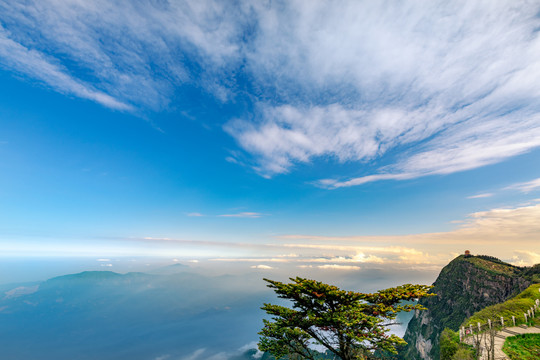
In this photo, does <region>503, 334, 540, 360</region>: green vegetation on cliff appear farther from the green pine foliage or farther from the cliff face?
the cliff face

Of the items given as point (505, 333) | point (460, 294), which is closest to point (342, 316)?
point (505, 333)

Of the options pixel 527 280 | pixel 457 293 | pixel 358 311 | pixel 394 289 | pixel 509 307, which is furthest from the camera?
pixel 457 293

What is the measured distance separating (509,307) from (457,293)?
11989cm

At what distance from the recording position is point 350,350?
18281 mm

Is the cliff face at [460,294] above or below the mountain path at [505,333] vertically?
below

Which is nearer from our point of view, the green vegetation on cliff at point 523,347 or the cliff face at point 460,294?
the green vegetation on cliff at point 523,347

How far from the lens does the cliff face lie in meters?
113

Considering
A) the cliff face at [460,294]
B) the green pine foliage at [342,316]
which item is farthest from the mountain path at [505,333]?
the cliff face at [460,294]

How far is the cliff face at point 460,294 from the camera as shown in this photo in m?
113

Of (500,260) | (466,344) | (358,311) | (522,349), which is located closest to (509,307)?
(466,344)

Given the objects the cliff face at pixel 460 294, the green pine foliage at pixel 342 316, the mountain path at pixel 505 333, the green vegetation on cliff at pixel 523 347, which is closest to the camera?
the green pine foliage at pixel 342 316

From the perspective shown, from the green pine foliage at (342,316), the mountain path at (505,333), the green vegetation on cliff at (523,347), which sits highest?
the green pine foliage at (342,316)

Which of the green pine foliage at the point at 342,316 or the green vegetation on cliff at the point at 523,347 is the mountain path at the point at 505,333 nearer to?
the green vegetation on cliff at the point at 523,347

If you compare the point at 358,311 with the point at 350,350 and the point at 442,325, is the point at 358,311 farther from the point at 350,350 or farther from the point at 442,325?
the point at 442,325
